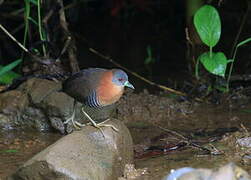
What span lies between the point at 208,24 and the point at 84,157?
2130mm

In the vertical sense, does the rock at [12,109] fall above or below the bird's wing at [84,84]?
below

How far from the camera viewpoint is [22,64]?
6730 mm

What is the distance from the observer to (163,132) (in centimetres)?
575

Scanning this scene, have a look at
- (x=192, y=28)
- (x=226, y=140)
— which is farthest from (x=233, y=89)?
(x=226, y=140)

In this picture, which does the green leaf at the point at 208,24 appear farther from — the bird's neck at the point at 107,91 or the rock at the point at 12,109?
the rock at the point at 12,109

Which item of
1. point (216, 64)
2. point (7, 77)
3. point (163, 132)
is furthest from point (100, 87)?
point (7, 77)

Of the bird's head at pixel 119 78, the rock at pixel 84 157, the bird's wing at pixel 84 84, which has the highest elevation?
the bird's head at pixel 119 78

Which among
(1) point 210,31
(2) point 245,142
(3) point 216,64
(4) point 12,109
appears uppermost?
(1) point 210,31

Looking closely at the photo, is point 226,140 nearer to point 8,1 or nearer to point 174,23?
point 8,1

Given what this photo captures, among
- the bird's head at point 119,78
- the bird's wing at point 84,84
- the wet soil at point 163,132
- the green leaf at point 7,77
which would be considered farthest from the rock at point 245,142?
the green leaf at point 7,77

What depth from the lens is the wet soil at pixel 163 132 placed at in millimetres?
4887

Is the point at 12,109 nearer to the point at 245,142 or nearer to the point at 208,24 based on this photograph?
the point at 208,24

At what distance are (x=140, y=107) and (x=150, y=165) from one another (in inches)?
60.9

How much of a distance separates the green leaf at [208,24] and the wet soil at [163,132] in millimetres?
723
